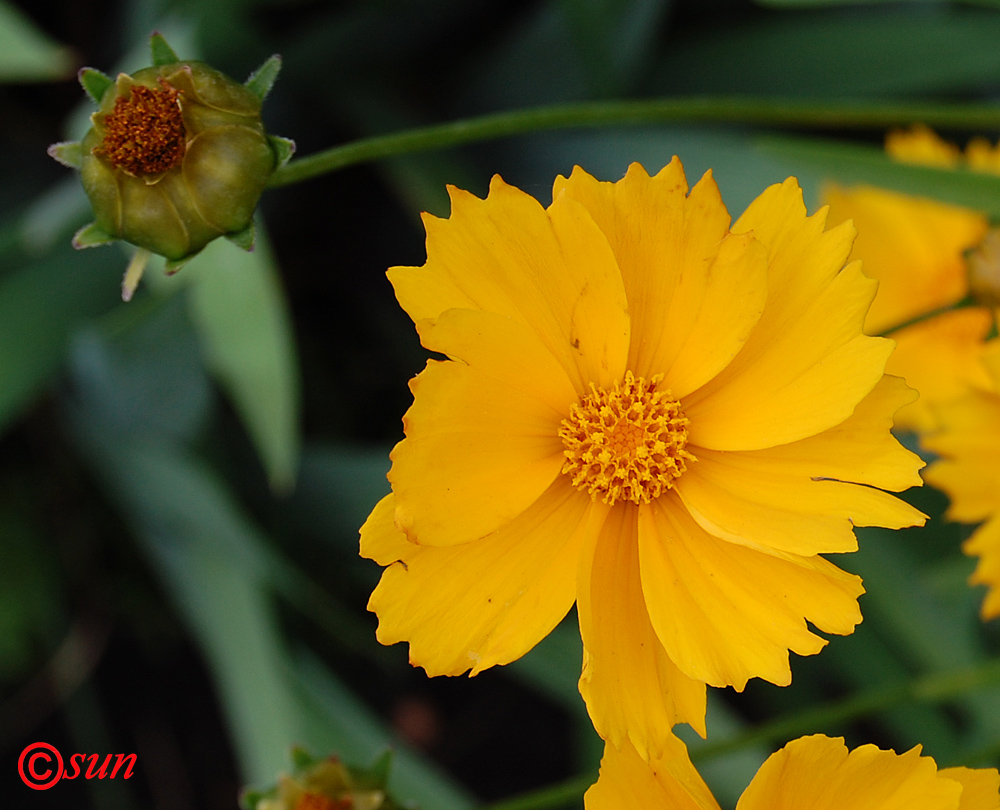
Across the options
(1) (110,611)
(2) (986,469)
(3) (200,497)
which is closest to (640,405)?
(2) (986,469)

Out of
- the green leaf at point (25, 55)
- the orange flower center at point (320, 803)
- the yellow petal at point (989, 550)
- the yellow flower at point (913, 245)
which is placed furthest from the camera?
the yellow flower at point (913, 245)

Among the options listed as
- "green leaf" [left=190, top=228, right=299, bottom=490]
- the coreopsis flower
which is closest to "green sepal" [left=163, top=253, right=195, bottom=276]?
the coreopsis flower

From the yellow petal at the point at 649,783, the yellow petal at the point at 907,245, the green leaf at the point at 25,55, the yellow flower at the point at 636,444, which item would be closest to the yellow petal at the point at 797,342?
the yellow flower at the point at 636,444

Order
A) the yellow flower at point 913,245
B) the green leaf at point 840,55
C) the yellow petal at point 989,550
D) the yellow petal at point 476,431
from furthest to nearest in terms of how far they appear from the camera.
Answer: the green leaf at point 840,55 < the yellow flower at point 913,245 < the yellow petal at point 989,550 < the yellow petal at point 476,431

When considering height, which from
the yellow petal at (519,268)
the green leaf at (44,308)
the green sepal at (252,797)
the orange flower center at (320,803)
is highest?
the green leaf at (44,308)

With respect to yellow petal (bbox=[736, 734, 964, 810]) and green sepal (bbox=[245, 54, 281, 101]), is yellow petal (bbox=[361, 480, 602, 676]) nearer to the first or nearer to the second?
yellow petal (bbox=[736, 734, 964, 810])

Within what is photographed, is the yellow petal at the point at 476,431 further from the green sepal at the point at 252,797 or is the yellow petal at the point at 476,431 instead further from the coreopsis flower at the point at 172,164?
the green sepal at the point at 252,797
